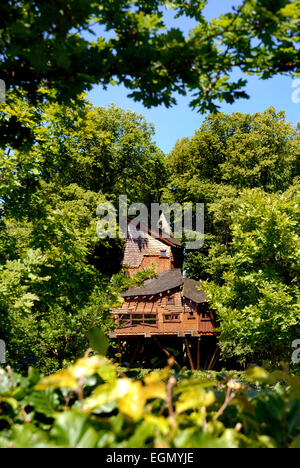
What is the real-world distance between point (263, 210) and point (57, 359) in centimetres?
846

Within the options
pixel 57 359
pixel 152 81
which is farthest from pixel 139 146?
pixel 152 81

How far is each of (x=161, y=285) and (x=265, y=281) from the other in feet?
42.1

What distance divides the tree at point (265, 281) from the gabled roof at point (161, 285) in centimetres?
918

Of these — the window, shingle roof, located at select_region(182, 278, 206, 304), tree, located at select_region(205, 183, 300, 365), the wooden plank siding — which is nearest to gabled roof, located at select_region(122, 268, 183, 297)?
the wooden plank siding

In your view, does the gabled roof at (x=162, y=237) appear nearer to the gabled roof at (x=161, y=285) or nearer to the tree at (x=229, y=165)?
the tree at (x=229, y=165)

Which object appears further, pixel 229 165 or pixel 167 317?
pixel 229 165

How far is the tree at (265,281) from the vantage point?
995 centimetres

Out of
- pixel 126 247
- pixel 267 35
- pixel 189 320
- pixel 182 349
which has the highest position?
pixel 267 35

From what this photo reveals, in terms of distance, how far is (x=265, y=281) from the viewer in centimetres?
1050

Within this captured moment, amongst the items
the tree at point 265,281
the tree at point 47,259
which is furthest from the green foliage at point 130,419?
the tree at point 265,281

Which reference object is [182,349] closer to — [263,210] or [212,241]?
[212,241]

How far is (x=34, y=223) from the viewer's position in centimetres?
553

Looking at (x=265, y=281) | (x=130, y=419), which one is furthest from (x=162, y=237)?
(x=130, y=419)

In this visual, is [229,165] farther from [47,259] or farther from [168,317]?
[47,259]
